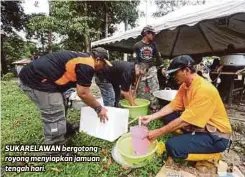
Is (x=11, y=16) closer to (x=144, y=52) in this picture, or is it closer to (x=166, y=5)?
(x=166, y=5)

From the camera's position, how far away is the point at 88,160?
303cm

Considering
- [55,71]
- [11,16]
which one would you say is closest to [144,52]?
[55,71]

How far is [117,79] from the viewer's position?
4035 millimetres

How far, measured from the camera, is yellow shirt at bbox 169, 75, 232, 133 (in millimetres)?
2457

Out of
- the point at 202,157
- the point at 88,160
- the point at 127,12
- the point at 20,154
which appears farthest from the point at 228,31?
the point at 127,12

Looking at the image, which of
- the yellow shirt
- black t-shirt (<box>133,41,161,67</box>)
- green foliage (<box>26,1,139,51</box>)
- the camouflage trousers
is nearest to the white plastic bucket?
the yellow shirt

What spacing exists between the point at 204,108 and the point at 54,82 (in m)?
1.68

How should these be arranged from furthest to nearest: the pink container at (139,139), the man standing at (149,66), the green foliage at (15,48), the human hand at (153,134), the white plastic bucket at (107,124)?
the green foliage at (15,48) < the man standing at (149,66) < the white plastic bucket at (107,124) < the pink container at (139,139) < the human hand at (153,134)

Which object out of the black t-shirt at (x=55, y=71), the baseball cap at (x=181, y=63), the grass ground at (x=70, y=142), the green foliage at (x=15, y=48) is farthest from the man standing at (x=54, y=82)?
the green foliage at (x=15, y=48)

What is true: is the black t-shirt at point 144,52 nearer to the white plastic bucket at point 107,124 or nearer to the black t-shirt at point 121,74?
the black t-shirt at point 121,74

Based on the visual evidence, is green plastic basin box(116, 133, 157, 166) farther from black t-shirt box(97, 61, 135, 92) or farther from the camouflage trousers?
the camouflage trousers

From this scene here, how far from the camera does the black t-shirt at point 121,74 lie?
3769mm

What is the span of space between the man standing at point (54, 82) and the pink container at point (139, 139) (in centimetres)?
52

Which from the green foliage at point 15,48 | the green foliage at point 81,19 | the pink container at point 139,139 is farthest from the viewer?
the green foliage at point 15,48
